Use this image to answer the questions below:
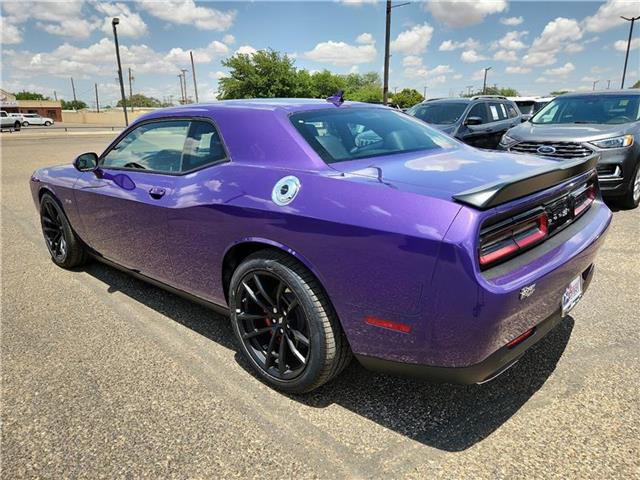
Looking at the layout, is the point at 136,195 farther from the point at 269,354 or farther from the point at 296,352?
the point at 296,352

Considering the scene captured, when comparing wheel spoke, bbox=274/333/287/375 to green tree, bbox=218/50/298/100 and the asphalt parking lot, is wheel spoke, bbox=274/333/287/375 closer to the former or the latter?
the asphalt parking lot

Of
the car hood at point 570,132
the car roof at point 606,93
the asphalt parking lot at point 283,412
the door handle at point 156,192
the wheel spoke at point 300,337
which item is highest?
the car roof at point 606,93

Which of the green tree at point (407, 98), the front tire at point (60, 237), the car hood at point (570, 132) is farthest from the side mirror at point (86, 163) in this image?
the green tree at point (407, 98)

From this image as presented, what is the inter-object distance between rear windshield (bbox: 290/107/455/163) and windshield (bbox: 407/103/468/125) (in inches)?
255

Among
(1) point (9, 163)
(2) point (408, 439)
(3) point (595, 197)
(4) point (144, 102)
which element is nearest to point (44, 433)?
(2) point (408, 439)

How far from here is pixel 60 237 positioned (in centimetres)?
456

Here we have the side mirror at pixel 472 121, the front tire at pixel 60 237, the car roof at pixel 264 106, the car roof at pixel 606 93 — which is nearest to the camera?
the car roof at pixel 264 106

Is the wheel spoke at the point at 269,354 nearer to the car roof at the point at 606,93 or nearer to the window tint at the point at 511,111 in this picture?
the car roof at the point at 606,93

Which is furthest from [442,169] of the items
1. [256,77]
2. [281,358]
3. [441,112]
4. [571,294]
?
[256,77]

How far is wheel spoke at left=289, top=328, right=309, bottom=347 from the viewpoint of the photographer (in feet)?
7.57

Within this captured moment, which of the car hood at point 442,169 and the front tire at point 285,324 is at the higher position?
the car hood at point 442,169

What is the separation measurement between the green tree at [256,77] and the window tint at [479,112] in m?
31.6

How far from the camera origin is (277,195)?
7.50 ft

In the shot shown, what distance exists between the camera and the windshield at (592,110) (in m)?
6.61
